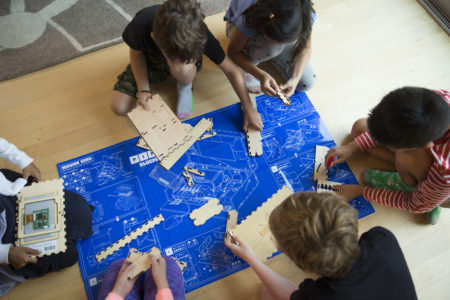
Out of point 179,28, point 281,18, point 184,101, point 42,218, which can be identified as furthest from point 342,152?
point 42,218

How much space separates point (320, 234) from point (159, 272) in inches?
26.9

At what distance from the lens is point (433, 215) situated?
151 centimetres

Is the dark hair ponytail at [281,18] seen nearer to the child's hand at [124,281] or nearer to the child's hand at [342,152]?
the child's hand at [342,152]

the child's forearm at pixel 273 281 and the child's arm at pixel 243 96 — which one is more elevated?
the child's arm at pixel 243 96

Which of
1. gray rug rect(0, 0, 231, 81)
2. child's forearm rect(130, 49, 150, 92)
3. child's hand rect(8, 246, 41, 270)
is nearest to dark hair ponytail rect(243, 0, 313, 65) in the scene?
child's forearm rect(130, 49, 150, 92)

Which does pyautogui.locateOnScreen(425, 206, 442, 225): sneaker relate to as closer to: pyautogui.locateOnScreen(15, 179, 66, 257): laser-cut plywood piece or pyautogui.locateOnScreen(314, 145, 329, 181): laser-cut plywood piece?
pyautogui.locateOnScreen(314, 145, 329, 181): laser-cut plywood piece

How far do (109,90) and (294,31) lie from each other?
1.04 meters

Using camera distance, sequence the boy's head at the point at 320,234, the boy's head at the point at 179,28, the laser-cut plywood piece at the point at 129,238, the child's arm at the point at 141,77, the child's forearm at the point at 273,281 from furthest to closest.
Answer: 1. the child's arm at the point at 141,77
2. the laser-cut plywood piece at the point at 129,238
3. the child's forearm at the point at 273,281
4. the boy's head at the point at 179,28
5. the boy's head at the point at 320,234

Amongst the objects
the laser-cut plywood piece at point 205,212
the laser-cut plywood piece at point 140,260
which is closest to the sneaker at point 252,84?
the laser-cut plywood piece at point 205,212

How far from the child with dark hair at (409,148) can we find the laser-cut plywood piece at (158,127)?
0.76 metres

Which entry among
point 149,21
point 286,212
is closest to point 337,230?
point 286,212

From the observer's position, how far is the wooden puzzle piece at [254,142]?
5.37ft

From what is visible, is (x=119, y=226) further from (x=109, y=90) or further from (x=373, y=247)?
(x=373, y=247)

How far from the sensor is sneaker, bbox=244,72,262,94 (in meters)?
1.76
